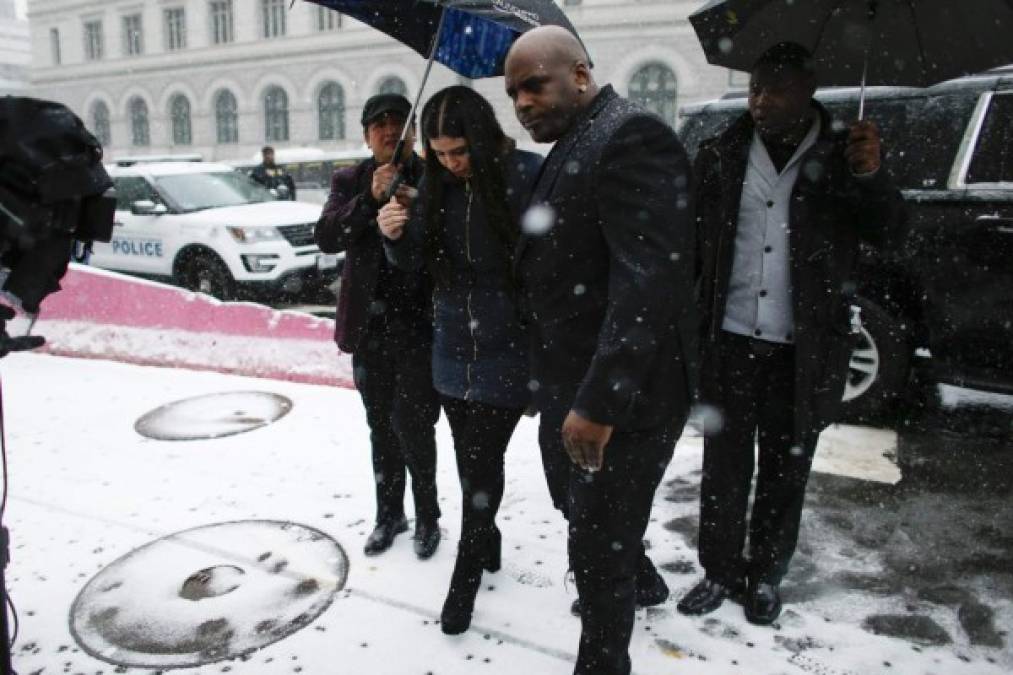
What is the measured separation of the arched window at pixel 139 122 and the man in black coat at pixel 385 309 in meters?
46.2

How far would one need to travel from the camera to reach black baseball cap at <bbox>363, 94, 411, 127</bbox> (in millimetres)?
3158

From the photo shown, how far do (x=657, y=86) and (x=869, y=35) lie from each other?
99.2 ft

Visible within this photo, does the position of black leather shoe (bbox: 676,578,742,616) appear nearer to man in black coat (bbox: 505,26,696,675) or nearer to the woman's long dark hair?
man in black coat (bbox: 505,26,696,675)

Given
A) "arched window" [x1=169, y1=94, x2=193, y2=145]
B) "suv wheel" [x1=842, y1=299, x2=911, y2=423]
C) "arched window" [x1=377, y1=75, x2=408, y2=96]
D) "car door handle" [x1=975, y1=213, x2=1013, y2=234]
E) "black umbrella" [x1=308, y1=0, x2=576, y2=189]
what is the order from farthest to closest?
1. "arched window" [x1=169, y1=94, x2=193, y2=145]
2. "arched window" [x1=377, y1=75, x2=408, y2=96]
3. "suv wheel" [x1=842, y1=299, x2=911, y2=423]
4. "car door handle" [x1=975, y1=213, x2=1013, y2=234]
5. "black umbrella" [x1=308, y1=0, x2=576, y2=189]

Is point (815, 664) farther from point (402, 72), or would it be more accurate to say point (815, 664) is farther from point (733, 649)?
point (402, 72)

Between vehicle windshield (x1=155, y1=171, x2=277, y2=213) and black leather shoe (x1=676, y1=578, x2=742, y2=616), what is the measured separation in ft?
29.5

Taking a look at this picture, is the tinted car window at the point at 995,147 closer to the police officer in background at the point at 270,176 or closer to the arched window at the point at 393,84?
the police officer in background at the point at 270,176

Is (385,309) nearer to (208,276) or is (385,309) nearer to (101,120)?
(208,276)

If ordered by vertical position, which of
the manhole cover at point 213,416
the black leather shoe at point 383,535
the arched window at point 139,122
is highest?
the arched window at point 139,122

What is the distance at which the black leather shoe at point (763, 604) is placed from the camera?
114 inches

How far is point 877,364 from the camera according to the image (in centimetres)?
506

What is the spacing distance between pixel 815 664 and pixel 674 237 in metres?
1.70

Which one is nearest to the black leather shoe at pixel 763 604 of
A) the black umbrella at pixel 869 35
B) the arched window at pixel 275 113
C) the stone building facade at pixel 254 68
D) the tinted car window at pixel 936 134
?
the black umbrella at pixel 869 35

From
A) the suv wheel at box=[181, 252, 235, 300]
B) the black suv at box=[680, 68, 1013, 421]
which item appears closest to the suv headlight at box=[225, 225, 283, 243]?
the suv wheel at box=[181, 252, 235, 300]
